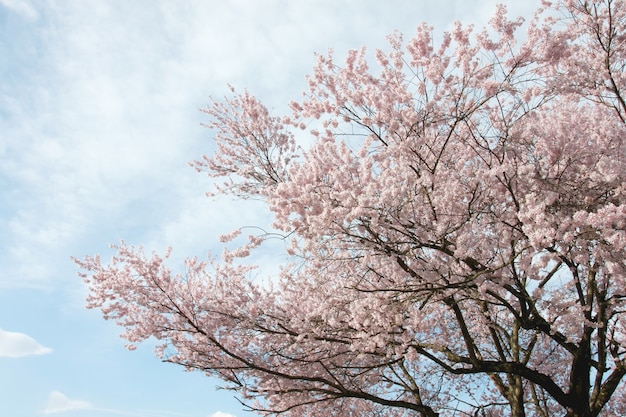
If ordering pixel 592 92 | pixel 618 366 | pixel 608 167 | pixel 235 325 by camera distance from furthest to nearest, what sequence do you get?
pixel 235 325
pixel 618 366
pixel 592 92
pixel 608 167

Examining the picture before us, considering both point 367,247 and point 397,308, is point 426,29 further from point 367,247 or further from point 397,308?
point 397,308

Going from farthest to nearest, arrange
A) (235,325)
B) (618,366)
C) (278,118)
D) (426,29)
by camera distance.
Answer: (278,118) → (235,325) → (618,366) → (426,29)

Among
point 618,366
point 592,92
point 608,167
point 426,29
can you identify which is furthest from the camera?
point 618,366

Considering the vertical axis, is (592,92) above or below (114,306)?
above

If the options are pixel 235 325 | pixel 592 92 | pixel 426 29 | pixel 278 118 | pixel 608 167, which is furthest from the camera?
pixel 278 118

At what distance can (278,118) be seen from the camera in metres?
10.8

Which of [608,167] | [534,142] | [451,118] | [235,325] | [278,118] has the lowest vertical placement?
[235,325]

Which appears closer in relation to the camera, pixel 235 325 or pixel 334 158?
pixel 334 158

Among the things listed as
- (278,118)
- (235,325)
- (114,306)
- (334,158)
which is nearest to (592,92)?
(334,158)

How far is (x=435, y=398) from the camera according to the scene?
11125 millimetres

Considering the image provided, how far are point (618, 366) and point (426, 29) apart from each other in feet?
20.2

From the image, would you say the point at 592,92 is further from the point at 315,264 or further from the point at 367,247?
the point at 315,264

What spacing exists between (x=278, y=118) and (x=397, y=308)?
5.63 metres

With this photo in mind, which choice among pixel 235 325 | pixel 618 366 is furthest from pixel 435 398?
pixel 235 325
